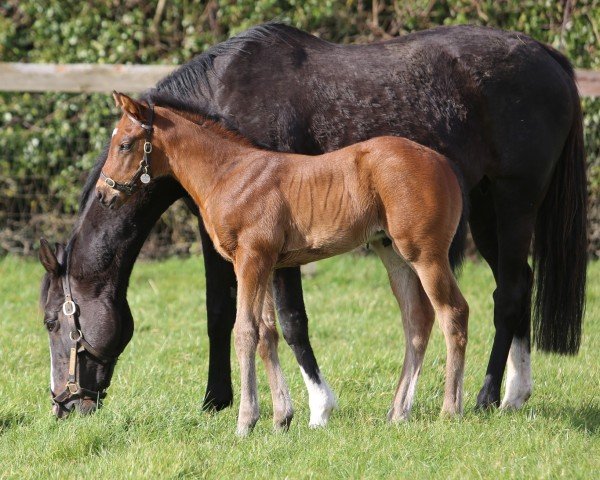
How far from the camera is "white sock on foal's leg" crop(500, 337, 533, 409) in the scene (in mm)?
4961

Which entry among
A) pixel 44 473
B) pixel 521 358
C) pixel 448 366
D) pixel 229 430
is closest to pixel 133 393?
pixel 229 430

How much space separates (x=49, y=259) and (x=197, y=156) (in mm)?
1040

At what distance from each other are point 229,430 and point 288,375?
129 cm

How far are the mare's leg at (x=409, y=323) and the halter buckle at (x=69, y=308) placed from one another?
57.9 inches

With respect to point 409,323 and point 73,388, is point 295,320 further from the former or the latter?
point 73,388

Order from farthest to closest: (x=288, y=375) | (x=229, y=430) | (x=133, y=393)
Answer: (x=288, y=375) < (x=133, y=393) < (x=229, y=430)

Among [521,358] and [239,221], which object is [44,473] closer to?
[239,221]

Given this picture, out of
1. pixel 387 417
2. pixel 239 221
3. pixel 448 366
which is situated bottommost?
pixel 387 417

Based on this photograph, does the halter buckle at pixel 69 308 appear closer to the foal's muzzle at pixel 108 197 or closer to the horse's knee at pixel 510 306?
the foal's muzzle at pixel 108 197

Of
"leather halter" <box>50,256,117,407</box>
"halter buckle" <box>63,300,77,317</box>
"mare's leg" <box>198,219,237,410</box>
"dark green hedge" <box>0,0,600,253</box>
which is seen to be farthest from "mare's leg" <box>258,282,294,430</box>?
"dark green hedge" <box>0,0,600,253</box>

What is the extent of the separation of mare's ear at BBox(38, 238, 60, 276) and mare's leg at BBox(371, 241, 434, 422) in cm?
155

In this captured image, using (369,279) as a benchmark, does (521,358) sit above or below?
above

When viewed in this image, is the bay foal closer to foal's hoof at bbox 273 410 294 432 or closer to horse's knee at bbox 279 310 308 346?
foal's hoof at bbox 273 410 294 432

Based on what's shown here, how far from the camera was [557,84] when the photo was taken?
198 inches
